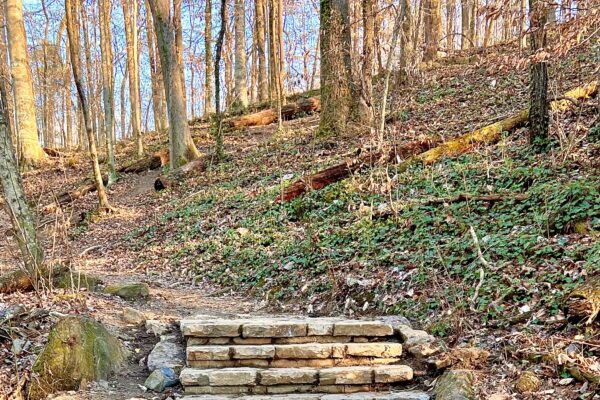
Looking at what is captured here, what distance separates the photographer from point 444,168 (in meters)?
7.94

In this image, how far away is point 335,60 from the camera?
11305 millimetres

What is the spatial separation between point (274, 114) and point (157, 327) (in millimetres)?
14326

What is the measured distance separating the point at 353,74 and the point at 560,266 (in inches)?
291

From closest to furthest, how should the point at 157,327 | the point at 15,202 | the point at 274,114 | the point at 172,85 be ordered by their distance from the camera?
the point at 157,327
the point at 15,202
the point at 172,85
the point at 274,114

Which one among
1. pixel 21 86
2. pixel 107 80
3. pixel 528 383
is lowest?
pixel 528 383

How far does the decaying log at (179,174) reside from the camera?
1381 centimetres

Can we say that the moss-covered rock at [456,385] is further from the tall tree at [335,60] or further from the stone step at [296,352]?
the tall tree at [335,60]

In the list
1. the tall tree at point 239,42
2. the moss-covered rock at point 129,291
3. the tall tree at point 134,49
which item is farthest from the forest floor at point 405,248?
the tall tree at point 239,42

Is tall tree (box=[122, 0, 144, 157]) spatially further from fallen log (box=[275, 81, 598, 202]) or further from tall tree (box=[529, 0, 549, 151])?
tall tree (box=[529, 0, 549, 151])

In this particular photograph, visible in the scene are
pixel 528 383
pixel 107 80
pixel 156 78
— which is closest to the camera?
pixel 528 383

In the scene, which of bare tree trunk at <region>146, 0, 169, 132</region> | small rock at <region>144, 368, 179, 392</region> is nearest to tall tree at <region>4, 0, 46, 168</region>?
bare tree trunk at <region>146, 0, 169, 132</region>

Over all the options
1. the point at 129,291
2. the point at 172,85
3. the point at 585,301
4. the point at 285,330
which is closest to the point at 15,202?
the point at 129,291

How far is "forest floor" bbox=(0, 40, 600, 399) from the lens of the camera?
13.0ft

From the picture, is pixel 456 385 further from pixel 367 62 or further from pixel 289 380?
pixel 367 62
